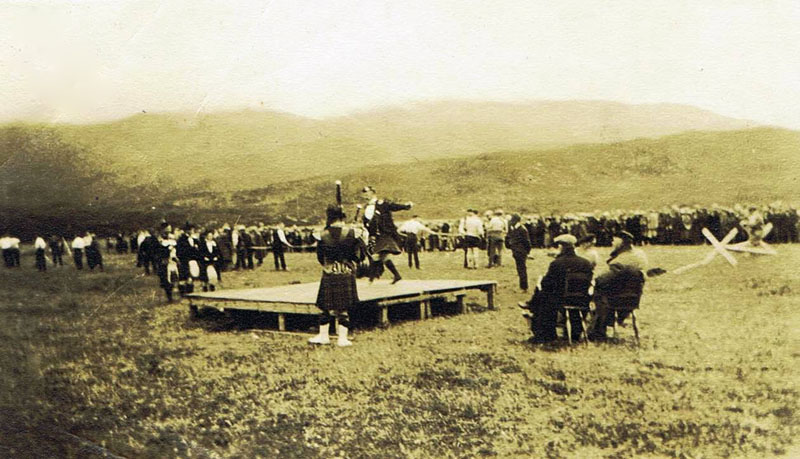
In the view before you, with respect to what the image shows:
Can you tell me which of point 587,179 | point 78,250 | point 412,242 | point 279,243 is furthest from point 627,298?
point 279,243

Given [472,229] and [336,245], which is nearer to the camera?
[336,245]

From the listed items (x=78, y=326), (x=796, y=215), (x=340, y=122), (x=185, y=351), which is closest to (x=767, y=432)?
(x=796, y=215)

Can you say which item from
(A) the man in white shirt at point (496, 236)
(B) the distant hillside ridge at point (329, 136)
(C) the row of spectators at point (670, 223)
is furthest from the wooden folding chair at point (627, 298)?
(A) the man in white shirt at point (496, 236)

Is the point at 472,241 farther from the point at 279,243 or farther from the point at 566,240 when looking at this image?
the point at 279,243

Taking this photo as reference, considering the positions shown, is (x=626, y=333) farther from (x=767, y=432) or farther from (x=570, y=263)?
(x=767, y=432)

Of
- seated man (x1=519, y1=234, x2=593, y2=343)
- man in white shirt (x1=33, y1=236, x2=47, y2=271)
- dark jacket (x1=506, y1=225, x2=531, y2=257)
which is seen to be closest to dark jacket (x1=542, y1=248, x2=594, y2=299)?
seated man (x1=519, y1=234, x2=593, y2=343)

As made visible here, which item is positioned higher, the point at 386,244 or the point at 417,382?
the point at 386,244
